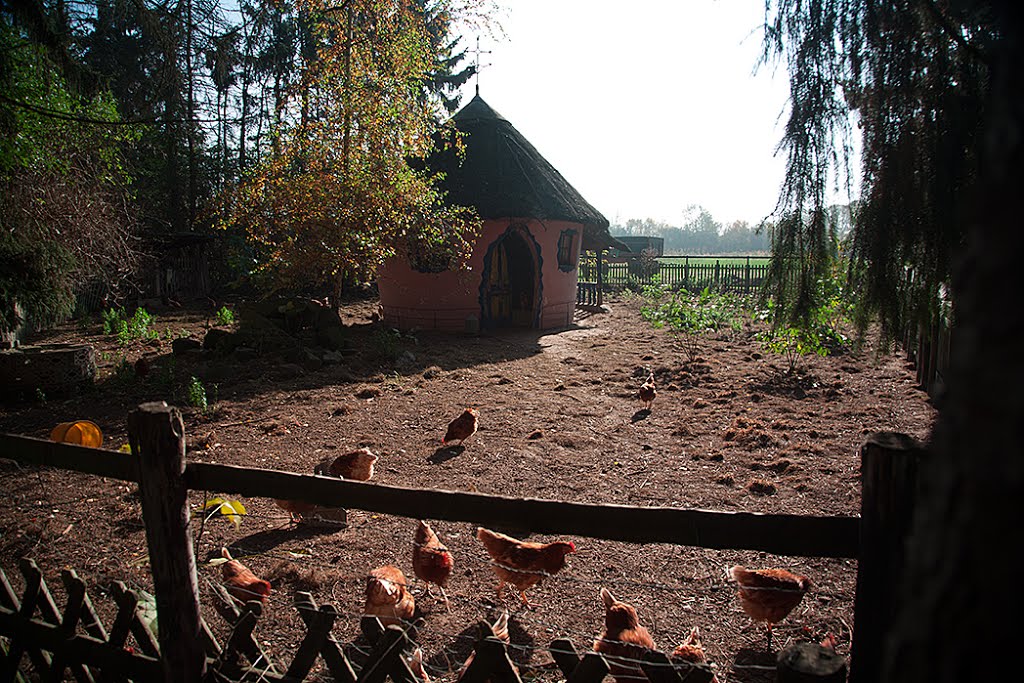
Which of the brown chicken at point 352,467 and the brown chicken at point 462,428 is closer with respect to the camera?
the brown chicken at point 352,467

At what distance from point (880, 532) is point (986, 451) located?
3.28ft

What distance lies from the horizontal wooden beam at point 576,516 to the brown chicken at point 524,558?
3.54 ft

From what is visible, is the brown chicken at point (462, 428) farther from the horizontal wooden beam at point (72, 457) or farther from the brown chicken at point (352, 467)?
the horizontal wooden beam at point (72, 457)

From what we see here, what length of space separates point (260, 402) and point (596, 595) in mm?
6008

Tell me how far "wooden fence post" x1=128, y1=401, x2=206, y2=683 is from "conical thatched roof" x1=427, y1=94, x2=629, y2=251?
12.6m

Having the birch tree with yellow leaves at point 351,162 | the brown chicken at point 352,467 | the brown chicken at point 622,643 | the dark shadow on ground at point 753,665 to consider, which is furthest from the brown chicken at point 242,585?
the birch tree with yellow leaves at point 351,162

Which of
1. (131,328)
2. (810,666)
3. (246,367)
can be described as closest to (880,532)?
(810,666)

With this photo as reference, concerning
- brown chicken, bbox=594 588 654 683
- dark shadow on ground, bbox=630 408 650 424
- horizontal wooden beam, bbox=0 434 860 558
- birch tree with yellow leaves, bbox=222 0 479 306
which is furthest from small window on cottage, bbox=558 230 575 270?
horizontal wooden beam, bbox=0 434 860 558

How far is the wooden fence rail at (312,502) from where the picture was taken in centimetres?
154

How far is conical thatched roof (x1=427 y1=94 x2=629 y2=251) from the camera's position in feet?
48.4

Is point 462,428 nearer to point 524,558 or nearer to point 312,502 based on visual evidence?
point 524,558

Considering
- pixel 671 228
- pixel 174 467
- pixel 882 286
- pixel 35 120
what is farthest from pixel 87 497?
pixel 671 228

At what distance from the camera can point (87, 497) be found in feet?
16.2

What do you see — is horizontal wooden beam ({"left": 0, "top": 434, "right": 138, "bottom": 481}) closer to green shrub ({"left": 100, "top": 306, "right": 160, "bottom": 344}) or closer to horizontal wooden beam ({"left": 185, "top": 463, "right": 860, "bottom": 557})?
horizontal wooden beam ({"left": 185, "top": 463, "right": 860, "bottom": 557})
